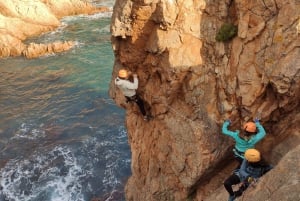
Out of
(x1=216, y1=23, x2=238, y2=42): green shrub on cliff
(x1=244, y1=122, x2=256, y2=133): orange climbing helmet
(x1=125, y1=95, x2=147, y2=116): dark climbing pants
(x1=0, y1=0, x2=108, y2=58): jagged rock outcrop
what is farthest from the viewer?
(x1=0, y1=0, x2=108, y2=58): jagged rock outcrop

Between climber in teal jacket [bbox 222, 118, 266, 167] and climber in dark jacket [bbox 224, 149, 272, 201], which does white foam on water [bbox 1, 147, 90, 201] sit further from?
climber in dark jacket [bbox 224, 149, 272, 201]

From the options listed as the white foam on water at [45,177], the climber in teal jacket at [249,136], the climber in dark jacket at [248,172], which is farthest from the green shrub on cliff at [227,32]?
the white foam on water at [45,177]

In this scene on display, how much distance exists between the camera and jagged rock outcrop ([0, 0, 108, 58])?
131 feet

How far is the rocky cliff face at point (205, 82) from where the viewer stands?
9.66 metres

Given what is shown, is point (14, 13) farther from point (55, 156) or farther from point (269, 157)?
point (269, 157)

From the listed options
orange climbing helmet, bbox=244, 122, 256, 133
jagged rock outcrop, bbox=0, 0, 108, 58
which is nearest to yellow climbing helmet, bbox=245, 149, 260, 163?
orange climbing helmet, bbox=244, 122, 256, 133

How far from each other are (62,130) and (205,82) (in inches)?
660

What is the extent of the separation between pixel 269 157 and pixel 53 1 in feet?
161

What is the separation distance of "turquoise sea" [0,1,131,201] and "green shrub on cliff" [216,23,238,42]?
11757mm

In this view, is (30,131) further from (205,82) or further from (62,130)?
(205,82)

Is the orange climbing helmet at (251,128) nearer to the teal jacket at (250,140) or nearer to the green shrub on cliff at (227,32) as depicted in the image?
the teal jacket at (250,140)

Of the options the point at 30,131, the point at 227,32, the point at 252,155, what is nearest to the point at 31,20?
the point at 30,131

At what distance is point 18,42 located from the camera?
1634 inches

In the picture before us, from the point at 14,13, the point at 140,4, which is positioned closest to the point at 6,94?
the point at 14,13
